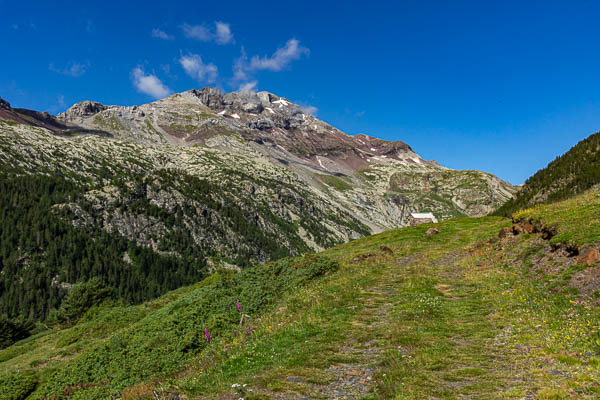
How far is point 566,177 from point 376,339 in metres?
70.1

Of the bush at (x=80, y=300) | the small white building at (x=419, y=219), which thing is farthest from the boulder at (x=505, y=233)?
the small white building at (x=419, y=219)

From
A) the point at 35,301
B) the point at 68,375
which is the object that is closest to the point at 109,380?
the point at 68,375

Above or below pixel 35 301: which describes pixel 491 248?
above

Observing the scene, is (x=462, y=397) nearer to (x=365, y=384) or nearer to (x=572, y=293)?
(x=365, y=384)

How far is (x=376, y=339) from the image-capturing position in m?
13.5

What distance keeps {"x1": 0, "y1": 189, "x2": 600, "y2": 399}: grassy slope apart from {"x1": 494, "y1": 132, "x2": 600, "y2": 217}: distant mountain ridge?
38339 millimetres

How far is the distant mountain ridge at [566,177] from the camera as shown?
57.2 m

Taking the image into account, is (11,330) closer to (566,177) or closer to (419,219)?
(566,177)

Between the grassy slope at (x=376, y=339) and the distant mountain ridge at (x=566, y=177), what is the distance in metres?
38.3

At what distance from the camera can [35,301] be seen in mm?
190750

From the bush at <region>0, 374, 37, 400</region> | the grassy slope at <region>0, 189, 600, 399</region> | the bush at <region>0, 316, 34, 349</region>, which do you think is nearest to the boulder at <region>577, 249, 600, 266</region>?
the grassy slope at <region>0, 189, 600, 399</region>

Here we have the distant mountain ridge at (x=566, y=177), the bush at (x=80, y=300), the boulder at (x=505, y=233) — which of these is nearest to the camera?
the boulder at (x=505, y=233)

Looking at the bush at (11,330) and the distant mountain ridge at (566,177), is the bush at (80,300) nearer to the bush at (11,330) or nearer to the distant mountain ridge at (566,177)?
the bush at (11,330)

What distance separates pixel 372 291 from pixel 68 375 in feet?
66.7
